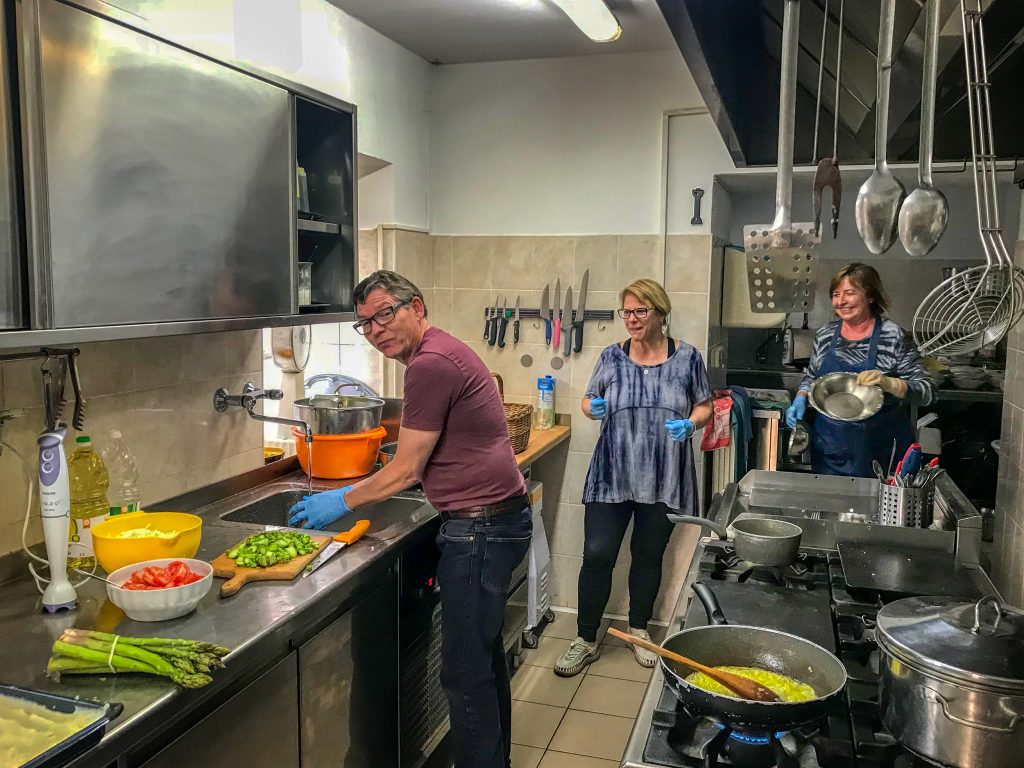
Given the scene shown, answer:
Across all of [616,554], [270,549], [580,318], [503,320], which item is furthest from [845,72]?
[503,320]

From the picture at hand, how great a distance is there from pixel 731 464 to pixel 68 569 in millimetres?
2816

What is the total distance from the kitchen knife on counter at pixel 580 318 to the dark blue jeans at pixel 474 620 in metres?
1.57

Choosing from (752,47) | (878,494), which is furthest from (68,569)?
(878,494)

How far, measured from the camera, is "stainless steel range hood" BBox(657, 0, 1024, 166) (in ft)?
4.01

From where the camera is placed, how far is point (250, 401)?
2.47 meters

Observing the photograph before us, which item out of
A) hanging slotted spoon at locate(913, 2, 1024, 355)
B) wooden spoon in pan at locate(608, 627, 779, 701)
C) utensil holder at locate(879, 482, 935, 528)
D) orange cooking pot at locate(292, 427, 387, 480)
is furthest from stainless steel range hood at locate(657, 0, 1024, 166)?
orange cooking pot at locate(292, 427, 387, 480)

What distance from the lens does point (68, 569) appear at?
70.6 inches

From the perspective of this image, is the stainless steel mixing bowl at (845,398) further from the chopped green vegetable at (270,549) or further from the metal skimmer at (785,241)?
the chopped green vegetable at (270,549)

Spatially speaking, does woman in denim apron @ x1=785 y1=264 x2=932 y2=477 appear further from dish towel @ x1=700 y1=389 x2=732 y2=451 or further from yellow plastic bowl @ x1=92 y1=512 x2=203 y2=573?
yellow plastic bowl @ x1=92 y1=512 x2=203 y2=573

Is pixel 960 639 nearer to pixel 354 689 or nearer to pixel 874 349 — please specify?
pixel 354 689

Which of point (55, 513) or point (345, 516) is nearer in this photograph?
point (55, 513)

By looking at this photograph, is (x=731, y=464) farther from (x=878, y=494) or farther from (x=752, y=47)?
(x=752, y=47)

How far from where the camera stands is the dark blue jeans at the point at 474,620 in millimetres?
2137

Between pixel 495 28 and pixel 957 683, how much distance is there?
2859mm
